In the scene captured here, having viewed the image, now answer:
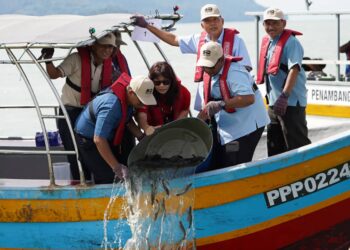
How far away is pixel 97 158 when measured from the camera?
724 cm

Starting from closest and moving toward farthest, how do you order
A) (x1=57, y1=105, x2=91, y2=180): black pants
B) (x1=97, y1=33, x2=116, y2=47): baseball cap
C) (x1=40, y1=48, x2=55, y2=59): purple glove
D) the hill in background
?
1. (x1=97, y1=33, x2=116, y2=47): baseball cap
2. (x1=40, y1=48, x2=55, y2=59): purple glove
3. (x1=57, y1=105, x2=91, y2=180): black pants
4. the hill in background

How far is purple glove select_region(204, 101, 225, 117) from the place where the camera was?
7109 mm

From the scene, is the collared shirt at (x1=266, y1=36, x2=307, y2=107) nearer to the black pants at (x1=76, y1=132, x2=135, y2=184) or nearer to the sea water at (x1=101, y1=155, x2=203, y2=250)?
the sea water at (x1=101, y1=155, x2=203, y2=250)

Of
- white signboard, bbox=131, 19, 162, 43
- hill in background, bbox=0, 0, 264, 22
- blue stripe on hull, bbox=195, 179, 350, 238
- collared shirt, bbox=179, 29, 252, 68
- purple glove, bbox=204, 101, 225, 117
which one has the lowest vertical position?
hill in background, bbox=0, 0, 264, 22

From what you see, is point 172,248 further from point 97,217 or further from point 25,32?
point 25,32

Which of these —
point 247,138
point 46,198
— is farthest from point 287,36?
point 46,198

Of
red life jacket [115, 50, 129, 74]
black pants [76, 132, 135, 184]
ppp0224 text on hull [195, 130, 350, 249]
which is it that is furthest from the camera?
red life jacket [115, 50, 129, 74]

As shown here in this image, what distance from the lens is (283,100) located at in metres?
7.96

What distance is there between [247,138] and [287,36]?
1.27 metres

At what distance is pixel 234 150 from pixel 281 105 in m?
0.83

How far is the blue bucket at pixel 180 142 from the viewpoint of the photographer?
7.05 meters

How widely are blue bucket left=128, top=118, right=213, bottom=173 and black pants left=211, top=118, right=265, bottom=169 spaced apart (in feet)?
0.34

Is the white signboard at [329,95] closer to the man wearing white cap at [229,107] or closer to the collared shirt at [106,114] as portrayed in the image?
the man wearing white cap at [229,107]

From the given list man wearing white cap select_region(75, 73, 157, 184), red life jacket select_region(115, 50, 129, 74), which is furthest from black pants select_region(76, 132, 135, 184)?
red life jacket select_region(115, 50, 129, 74)
